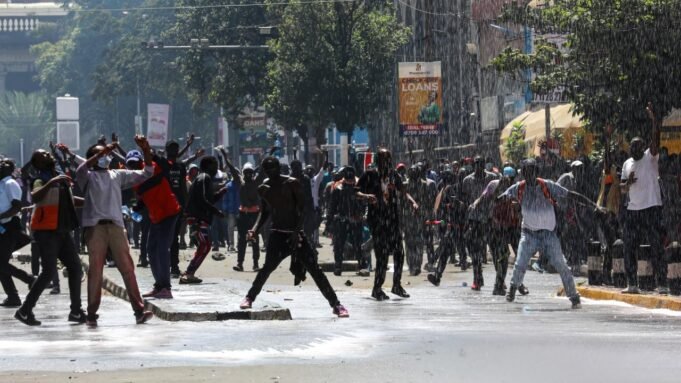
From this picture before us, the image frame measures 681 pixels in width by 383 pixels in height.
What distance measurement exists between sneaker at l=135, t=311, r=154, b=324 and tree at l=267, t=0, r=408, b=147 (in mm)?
37916

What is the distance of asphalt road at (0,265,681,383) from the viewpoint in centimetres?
1157

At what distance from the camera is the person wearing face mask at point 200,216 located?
72.5 feet

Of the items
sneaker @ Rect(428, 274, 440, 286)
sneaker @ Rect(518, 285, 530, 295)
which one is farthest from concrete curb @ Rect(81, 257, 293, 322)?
sneaker @ Rect(428, 274, 440, 286)

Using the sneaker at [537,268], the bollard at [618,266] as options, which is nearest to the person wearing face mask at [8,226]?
the bollard at [618,266]

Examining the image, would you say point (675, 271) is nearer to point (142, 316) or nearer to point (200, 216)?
point (142, 316)

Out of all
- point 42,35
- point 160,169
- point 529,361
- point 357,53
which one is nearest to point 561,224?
point 160,169

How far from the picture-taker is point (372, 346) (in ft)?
44.2

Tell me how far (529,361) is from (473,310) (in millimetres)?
5922

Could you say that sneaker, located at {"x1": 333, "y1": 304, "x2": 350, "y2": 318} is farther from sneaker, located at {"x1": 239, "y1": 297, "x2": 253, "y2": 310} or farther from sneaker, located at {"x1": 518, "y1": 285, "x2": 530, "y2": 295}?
sneaker, located at {"x1": 518, "y1": 285, "x2": 530, "y2": 295}

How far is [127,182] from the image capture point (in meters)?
16.7

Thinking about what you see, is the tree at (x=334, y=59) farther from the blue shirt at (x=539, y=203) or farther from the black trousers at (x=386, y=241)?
the blue shirt at (x=539, y=203)

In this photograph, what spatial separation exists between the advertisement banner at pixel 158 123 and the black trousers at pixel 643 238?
77641 millimetres

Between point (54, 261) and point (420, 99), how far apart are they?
97.3 feet

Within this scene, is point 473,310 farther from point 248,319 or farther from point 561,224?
point 561,224
